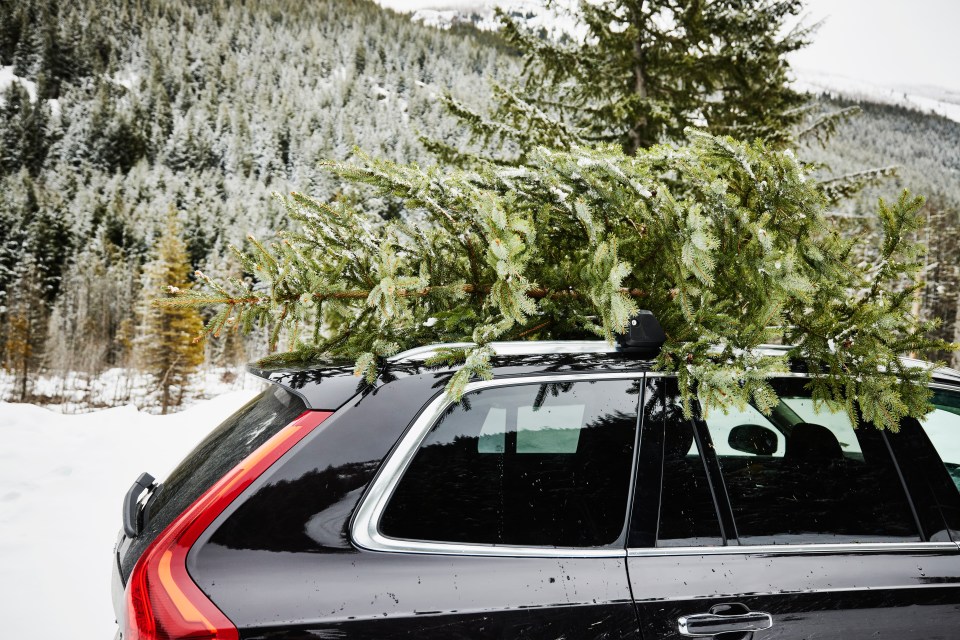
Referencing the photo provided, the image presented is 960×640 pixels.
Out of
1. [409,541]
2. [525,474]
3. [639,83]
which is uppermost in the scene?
[639,83]

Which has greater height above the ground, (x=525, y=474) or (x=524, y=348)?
(x=524, y=348)

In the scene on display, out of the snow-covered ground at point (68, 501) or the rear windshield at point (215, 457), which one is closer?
the rear windshield at point (215, 457)

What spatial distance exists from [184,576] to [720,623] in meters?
1.56

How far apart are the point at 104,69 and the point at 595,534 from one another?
216 meters

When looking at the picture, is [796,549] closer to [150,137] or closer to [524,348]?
[524,348]

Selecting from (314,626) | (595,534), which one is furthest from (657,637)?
(314,626)

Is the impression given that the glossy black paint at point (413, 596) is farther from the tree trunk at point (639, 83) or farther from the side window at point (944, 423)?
the tree trunk at point (639, 83)

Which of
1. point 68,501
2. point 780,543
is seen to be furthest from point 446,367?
point 68,501

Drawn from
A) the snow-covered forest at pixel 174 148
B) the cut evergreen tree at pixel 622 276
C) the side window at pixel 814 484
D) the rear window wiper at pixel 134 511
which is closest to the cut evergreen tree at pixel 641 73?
the snow-covered forest at pixel 174 148

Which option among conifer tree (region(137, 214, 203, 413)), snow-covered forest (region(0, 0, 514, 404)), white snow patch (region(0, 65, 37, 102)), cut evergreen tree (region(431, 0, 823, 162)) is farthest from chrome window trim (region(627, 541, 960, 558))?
white snow patch (region(0, 65, 37, 102))

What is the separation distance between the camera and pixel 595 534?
1.70m

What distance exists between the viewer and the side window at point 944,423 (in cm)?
216

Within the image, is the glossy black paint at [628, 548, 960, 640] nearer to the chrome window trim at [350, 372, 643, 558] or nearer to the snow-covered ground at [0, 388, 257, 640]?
the chrome window trim at [350, 372, 643, 558]

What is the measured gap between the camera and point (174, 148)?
400ft
